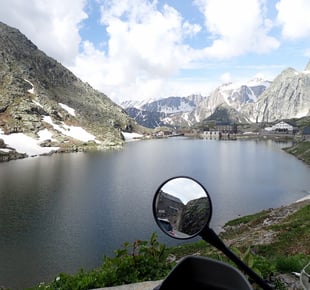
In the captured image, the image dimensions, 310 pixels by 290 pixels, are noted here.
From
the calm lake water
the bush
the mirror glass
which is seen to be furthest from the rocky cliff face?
the mirror glass

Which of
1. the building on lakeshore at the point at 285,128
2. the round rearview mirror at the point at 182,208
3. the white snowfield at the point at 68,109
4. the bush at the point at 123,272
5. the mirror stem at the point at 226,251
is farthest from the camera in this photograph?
the building on lakeshore at the point at 285,128

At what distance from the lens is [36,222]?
2989 centimetres

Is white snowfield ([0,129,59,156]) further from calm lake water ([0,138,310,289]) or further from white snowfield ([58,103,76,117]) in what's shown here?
white snowfield ([58,103,76,117])

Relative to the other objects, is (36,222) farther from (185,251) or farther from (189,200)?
(189,200)

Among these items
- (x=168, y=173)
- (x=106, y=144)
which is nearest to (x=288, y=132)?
(x=106, y=144)

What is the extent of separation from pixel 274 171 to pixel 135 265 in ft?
199

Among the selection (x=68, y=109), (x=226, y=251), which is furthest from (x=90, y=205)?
(x=68, y=109)

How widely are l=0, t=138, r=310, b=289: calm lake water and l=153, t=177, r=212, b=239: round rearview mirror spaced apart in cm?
1887

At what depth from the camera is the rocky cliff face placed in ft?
420

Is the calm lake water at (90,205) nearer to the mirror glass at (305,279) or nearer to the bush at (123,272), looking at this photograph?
the bush at (123,272)

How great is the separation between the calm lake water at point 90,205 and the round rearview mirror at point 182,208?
61.9 feet

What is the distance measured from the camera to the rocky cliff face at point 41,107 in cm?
12800

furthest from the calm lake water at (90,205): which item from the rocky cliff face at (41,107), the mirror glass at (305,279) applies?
the rocky cliff face at (41,107)

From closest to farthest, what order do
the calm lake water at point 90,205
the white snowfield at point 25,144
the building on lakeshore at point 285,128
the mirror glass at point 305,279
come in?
the mirror glass at point 305,279
the calm lake water at point 90,205
the white snowfield at point 25,144
the building on lakeshore at point 285,128
